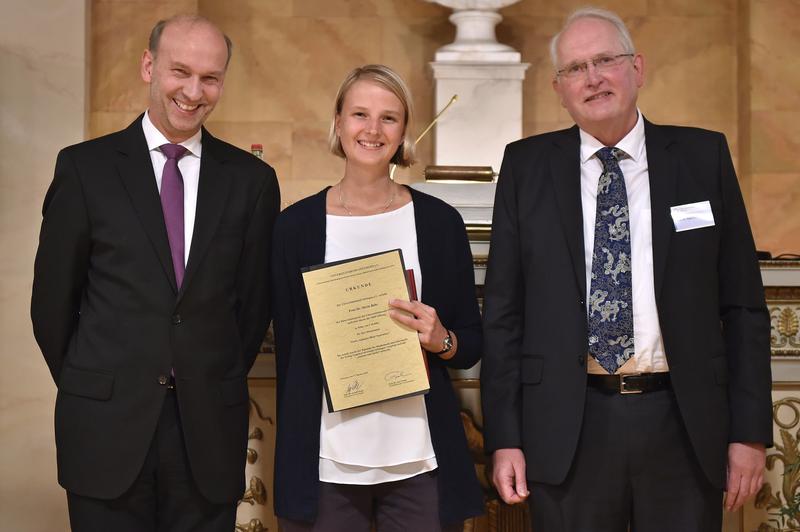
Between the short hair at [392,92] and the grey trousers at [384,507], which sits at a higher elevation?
the short hair at [392,92]

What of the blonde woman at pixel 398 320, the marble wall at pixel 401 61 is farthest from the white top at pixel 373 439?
the marble wall at pixel 401 61

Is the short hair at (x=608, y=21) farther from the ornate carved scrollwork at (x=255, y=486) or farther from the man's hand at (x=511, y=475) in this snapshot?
the ornate carved scrollwork at (x=255, y=486)

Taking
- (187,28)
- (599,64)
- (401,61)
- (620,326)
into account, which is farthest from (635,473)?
(401,61)

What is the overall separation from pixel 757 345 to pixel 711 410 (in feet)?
0.69

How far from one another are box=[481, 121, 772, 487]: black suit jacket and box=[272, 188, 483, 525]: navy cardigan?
83 mm

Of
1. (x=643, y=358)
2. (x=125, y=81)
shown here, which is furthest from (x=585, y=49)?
(x=125, y=81)

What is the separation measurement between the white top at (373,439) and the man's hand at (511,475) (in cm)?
17

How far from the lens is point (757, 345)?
258 centimetres

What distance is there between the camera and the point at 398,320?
8.30 feet

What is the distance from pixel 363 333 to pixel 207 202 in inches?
20.1

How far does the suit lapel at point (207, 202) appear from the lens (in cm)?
253

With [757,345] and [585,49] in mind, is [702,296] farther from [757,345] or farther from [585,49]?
[585,49]
